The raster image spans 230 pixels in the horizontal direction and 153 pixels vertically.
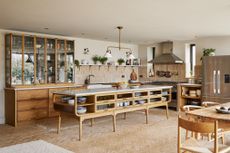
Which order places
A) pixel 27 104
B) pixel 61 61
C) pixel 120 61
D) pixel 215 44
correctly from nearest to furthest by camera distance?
pixel 27 104 → pixel 61 61 → pixel 215 44 → pixel 120 61

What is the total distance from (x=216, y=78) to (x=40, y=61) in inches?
196

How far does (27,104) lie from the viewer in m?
5.75

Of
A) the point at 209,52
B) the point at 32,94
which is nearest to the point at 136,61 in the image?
the point at 209,52

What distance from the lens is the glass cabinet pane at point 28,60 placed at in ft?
19.6

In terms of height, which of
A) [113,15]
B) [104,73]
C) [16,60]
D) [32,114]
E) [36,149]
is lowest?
[32,114]

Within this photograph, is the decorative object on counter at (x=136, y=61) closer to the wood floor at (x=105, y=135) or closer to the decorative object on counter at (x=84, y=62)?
the decorative object on counter at (x=84, y=62)

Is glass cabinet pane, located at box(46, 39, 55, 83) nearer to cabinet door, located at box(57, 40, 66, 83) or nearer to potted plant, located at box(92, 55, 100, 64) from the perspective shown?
cabinet door, located at box(57, 40, 66, 83)

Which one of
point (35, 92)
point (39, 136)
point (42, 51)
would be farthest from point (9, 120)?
point (42, 51)

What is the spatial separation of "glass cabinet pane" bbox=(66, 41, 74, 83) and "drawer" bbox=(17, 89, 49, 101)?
954mm

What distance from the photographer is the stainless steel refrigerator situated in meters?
6.39

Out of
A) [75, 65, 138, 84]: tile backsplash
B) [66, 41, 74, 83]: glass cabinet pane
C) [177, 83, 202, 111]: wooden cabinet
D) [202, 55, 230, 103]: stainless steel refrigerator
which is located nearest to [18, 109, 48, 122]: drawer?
[66, 41, 74, 83]: glass cabinet pane

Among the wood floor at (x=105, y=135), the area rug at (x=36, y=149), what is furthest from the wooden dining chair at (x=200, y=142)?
the area rug at (x=36, y=149)

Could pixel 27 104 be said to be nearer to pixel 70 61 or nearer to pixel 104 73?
pixel 70 61

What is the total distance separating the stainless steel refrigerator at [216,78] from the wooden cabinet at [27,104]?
4.31m
